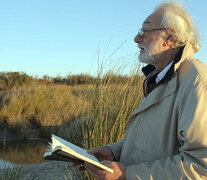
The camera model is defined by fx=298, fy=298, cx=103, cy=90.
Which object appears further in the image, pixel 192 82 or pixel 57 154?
pixel 57 154

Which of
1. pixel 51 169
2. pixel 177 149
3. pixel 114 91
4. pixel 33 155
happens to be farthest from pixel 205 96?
pixel 33 155

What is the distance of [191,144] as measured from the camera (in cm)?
134

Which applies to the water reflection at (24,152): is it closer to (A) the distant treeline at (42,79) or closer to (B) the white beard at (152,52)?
(A) the distant treeline at (42,79)

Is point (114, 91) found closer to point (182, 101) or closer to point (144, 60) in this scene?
point (144, 60)

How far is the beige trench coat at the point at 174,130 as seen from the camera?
1330 millimetres

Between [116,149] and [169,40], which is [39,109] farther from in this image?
[169,40]

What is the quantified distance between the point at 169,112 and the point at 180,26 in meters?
0.52

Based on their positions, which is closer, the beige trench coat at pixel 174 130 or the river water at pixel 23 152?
the beige trench coat at pixel 174 130

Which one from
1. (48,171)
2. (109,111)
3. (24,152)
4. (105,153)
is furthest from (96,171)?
(24,152)

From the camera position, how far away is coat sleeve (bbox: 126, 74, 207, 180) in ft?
4.34

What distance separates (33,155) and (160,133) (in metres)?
5.82

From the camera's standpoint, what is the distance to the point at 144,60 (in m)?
1.87

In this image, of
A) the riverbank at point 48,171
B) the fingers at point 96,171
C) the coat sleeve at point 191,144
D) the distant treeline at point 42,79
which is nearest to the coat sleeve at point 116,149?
the fingers at point 96,171

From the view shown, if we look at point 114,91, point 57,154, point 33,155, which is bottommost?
point 33,155
